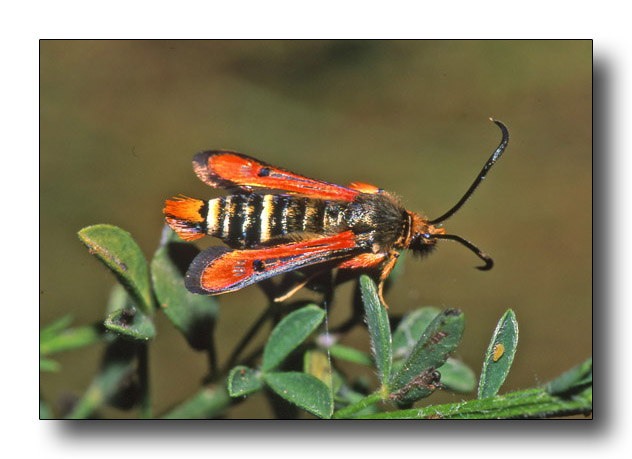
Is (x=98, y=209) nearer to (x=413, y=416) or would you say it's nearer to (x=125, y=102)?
(x=125, y=102)

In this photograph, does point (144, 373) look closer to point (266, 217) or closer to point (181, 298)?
point (181, 298)

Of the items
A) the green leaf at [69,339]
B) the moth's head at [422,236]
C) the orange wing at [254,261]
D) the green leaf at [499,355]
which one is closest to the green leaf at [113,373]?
the green leaf at [69,339]

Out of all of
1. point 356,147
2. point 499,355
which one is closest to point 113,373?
point 499,355

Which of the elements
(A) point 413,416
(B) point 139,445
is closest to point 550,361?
(A) point 413,416

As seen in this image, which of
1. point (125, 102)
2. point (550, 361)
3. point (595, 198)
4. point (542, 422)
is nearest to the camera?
point (542, 422)

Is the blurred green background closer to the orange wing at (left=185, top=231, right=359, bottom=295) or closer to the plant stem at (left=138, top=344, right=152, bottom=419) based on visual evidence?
the plant stem at (left=138, top=344, right=152, bottom=419)

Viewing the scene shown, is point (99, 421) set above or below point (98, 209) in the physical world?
below

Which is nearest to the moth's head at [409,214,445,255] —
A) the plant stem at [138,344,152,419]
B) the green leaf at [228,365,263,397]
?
the green leaf at [228,365,263,397]

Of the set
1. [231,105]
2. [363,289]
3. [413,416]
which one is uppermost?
[231,105]
